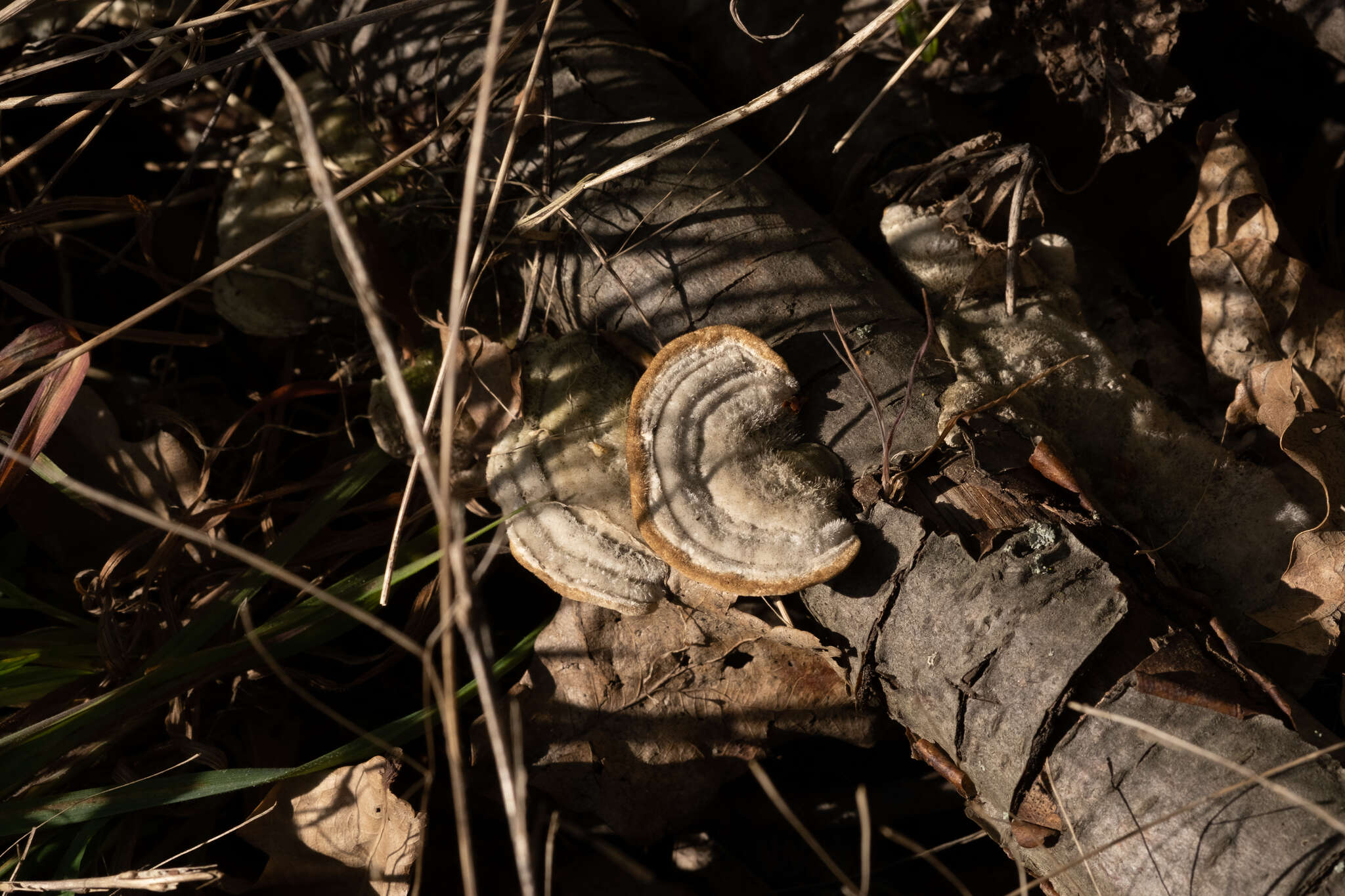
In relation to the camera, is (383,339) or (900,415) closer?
(383,339)

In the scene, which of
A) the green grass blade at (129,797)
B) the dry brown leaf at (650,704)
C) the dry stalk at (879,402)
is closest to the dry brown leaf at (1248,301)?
the dry stalk at (879,402)

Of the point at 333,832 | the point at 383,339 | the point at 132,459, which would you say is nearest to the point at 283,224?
the point at 132,459

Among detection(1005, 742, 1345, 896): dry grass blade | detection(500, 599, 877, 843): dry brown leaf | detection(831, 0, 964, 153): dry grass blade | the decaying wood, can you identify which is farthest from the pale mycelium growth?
detection(1005, 742, 1345, 896): dry grass blade

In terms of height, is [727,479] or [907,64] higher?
[907,64]

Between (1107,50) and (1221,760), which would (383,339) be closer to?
(1221,760)

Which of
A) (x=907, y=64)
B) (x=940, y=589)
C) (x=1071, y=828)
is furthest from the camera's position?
(x=907, y=64)

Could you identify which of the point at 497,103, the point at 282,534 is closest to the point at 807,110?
the point at 497,103

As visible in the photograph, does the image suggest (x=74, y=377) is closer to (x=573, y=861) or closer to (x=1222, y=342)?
(x=573, y=861)
